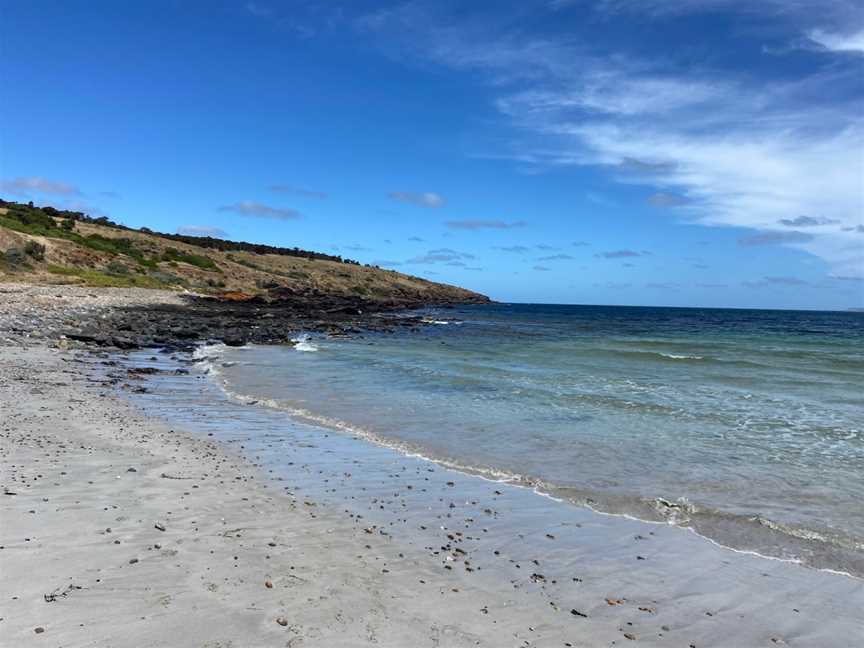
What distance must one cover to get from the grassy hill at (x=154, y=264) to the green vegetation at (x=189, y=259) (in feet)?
0.40

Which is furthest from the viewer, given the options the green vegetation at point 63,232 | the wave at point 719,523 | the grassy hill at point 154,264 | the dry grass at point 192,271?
the green vegetation at point 63,232

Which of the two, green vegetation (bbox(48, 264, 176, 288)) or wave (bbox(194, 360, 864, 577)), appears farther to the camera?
green vegetation (bbox(48, 264, 176, 288))

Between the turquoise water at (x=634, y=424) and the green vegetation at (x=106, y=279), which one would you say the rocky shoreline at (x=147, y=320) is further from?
the turquoise water at (x=634, y=424)

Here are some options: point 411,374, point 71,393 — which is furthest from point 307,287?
point 71,393

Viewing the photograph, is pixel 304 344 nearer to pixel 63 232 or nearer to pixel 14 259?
pixel 14 259

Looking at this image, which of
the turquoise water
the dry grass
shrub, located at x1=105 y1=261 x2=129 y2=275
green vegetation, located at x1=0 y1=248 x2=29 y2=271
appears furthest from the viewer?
shrub, located at x1=105 y1=261 x2=129 y2=275

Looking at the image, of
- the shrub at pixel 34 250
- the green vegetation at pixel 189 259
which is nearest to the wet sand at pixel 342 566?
the shrub at pixel 34 250

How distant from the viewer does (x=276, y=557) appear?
585 cm

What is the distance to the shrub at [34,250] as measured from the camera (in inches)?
1970

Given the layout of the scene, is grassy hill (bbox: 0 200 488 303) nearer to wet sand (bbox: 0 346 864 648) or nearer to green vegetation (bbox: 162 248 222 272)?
green vegetation (bbox: 162 248 222 272)

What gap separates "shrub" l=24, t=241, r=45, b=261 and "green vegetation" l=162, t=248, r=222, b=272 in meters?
23.1

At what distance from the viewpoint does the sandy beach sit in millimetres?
4621

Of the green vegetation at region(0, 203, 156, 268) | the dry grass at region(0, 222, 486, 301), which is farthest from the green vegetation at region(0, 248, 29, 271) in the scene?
the green vegetation at region(0, 203, 156, 268)

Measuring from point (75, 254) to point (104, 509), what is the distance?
61.0 m
